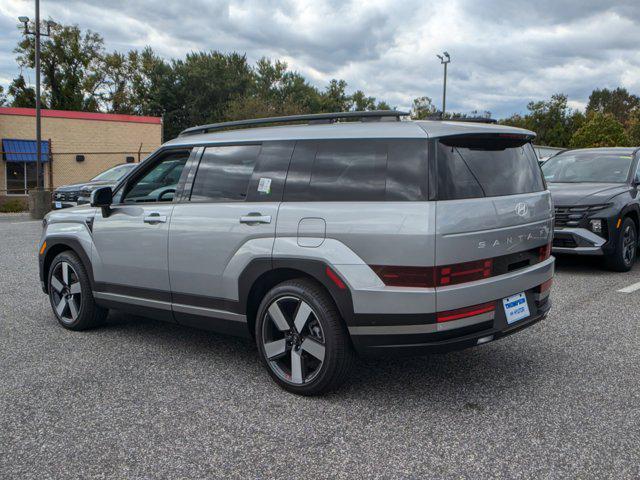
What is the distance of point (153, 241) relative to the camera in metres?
4.66

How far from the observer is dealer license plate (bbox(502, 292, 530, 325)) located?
3.81 meters

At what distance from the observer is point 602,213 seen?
791cm

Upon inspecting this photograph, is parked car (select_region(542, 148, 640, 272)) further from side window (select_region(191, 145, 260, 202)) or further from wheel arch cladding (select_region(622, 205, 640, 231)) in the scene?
side window (select_region(191, 145, 260, 202))

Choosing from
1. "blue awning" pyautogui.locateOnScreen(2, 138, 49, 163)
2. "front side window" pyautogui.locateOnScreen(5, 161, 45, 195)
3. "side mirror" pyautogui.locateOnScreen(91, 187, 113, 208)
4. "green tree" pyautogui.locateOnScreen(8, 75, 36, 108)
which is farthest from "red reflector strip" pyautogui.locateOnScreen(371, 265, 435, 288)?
"green tree" pyautogui.locateOnScreen(8, 75, 36, 108)

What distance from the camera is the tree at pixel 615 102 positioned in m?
91.2

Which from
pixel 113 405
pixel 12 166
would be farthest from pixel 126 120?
pixel 113 405

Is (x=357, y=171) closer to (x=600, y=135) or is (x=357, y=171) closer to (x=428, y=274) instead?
(x=428, y=274)

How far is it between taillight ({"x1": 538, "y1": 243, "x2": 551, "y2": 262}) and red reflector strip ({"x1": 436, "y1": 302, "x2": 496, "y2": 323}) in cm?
72

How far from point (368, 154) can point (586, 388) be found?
212cm

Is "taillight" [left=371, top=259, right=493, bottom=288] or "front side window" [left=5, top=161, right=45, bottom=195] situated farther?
"front side window" [left=5, top=161, right=45, bottom=195]

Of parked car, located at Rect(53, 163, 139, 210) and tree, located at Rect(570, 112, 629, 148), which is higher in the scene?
tree, located at Rect(570, 112, 629, 148)

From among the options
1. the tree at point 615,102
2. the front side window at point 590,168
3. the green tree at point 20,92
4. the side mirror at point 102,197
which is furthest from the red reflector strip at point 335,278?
the tree at point 615,102

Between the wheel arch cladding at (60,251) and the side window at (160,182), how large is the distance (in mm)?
663

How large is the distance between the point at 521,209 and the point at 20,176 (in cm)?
2951
